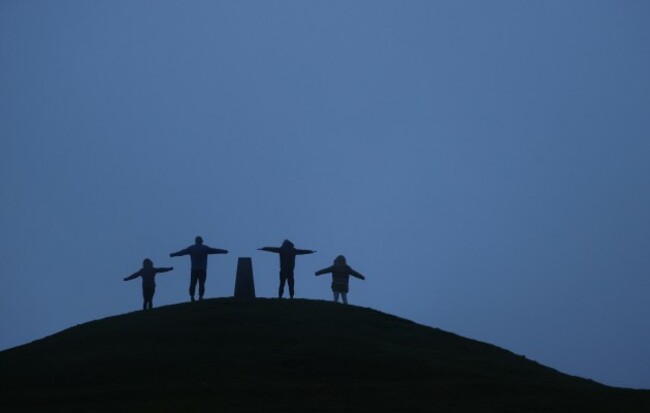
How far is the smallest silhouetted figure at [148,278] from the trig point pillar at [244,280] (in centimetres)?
311

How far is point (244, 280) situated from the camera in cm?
4697

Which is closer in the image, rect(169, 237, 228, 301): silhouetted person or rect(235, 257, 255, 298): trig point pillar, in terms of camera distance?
rect(169, 237, 228, 301): silhouetted person

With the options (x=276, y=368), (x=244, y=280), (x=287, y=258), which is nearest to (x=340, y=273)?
(x=287, y=258)

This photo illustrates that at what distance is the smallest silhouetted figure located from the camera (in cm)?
4544

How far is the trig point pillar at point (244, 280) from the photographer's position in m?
46.9

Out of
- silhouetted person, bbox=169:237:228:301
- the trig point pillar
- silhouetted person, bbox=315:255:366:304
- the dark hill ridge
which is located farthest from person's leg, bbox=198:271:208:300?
silhouetted person, bbox=315:255:366:304

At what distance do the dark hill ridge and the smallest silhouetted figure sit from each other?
109 inches

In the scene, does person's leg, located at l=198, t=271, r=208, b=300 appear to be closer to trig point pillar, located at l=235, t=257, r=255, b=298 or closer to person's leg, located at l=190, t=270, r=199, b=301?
person's leg, located at l=190, t=270, r=199, b=301

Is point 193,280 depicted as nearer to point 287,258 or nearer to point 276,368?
point 287,258

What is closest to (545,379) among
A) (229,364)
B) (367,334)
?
(367,334)

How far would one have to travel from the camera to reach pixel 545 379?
113 ft

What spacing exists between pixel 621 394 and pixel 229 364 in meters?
11.9

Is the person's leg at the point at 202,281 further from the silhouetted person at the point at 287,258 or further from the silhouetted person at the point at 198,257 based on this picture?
the silhouetted person at the point at 287,258

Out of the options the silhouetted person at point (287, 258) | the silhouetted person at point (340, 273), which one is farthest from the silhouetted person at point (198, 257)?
the silhouetted person at point (340, 273)
